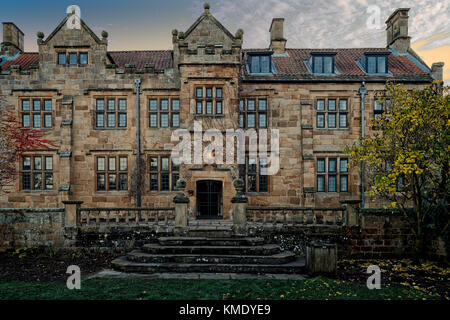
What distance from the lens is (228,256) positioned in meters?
9.86

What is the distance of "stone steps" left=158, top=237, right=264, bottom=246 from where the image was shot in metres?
10.8

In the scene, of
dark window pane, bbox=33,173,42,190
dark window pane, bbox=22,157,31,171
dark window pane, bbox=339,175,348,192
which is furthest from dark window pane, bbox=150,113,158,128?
dark window pane, bbox=339,175,348,192

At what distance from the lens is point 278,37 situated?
69.6 feet

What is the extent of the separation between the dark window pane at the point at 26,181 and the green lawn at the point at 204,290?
1100cm

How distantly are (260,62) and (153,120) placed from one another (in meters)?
7.70

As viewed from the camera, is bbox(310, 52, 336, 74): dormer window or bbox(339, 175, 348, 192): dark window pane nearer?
bbox(339, 175, 348, 192): dark window pane

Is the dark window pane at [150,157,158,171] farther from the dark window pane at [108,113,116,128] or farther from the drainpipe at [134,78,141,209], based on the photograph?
the dark window pane at [108,113,116,128]

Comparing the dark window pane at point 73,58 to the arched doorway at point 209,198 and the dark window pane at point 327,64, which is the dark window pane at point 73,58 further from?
the dark window pane at point 327,64

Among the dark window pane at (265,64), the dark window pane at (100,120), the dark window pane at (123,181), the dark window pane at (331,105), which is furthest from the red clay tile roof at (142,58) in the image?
the dark window pane at (331,105)

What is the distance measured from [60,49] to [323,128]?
16.5m

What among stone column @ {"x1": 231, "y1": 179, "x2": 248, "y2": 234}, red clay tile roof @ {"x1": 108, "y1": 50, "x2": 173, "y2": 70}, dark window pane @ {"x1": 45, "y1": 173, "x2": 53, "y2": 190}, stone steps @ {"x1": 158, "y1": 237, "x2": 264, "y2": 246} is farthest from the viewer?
red clay tile roof @ {"x1": 108, "y1": 50, "x2": 173, "y2": 70}

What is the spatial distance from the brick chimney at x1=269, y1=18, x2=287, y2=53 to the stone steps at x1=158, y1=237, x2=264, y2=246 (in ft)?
49.2

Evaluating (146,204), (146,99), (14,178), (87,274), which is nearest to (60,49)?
(146,99)
